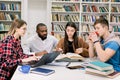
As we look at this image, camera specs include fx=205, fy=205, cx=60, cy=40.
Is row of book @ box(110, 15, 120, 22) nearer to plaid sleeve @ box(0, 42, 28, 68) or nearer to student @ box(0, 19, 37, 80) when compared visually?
student @ box(0, 19, 37, 80)

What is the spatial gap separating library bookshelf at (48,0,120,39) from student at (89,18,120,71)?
2821 mm

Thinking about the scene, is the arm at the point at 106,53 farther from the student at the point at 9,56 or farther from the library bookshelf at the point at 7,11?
the library bookshelf at the point at 7,11

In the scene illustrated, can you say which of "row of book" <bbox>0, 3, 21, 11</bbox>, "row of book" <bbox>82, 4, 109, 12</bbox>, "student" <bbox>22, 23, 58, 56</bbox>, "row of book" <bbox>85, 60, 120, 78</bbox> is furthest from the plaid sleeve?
"row of book" <bbox>82, 4, 109, 12</bbox>

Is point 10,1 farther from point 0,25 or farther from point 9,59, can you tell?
point 9,59

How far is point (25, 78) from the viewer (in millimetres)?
1845

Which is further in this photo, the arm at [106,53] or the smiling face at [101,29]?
the smiling face at [101,29]

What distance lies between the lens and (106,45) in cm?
232

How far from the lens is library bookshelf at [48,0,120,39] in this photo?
17.3 ft

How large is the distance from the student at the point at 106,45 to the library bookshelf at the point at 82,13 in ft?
9.25

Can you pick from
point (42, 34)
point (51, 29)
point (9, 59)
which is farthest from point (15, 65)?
point (51, 29)

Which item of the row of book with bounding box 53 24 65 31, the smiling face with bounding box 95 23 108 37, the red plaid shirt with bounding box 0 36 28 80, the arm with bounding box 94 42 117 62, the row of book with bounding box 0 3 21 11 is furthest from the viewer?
the row of book with bounding box 53 24 65 31

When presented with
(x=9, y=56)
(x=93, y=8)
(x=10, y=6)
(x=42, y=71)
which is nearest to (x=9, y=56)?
(x=9, y=56)

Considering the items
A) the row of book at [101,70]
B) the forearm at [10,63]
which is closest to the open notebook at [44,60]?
the forearm at [10,63]

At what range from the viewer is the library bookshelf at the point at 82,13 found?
5.27 metres
